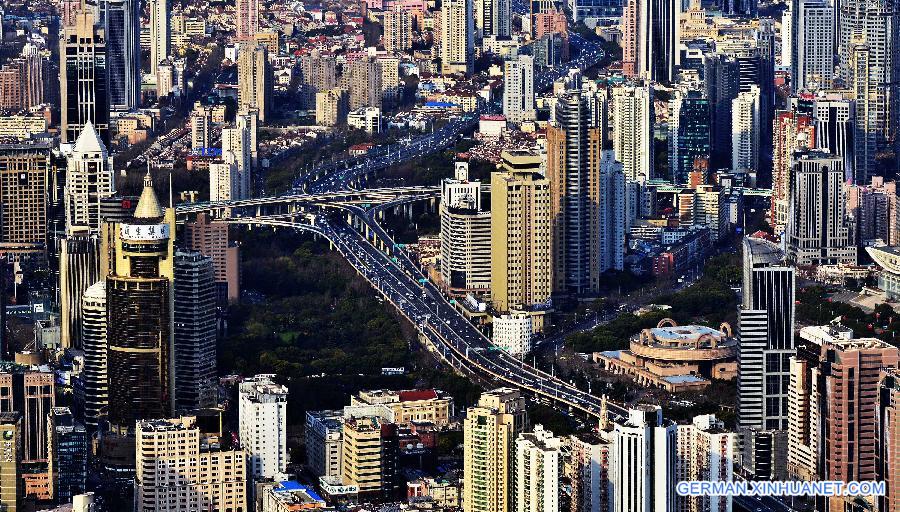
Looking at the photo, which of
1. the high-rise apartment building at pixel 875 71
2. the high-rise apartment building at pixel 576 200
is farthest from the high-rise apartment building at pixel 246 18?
the high-rise apartment building at pixel 576 200

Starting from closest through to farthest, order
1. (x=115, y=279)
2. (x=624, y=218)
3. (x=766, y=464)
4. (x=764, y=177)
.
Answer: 1. (x=766, y=464)
2. (x=115, y=279)
3. (x=624, y=218)
4. (x=764, y=177)

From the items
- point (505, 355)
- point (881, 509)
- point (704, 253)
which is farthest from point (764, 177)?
point (881, 509)

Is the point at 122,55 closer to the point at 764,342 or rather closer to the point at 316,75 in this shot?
the point at 316,75

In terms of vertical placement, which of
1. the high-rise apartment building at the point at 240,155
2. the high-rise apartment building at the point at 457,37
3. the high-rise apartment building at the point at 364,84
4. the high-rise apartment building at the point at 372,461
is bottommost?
the high-rise apartment building at the point at 372,461

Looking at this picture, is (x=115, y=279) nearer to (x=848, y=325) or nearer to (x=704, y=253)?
(x=848, y=325)

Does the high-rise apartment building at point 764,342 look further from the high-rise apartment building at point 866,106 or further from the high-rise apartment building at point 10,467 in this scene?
the high-rise apartment building at point 866,106

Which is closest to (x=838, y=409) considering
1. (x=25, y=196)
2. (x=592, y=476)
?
(x=592, y=476)
